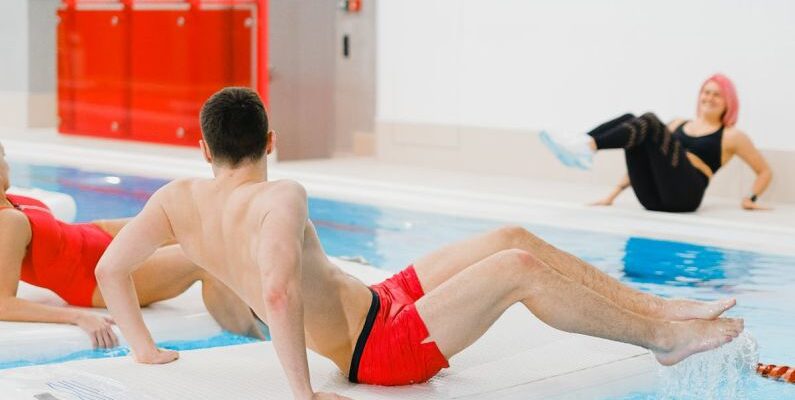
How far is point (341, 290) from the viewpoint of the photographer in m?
3.45

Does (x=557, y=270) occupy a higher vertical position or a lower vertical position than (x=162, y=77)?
lower

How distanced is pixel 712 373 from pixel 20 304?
2521 mm

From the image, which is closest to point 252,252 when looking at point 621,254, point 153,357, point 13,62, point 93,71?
point 153,357

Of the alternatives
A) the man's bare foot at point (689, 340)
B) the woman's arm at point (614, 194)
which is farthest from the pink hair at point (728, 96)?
the man's bare foot at point (689, 340)

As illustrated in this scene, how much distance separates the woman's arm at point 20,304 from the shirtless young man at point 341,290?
779 millimetres

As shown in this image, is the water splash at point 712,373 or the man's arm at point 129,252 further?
the water splash at point 712,373

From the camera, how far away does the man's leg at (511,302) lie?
338 cm

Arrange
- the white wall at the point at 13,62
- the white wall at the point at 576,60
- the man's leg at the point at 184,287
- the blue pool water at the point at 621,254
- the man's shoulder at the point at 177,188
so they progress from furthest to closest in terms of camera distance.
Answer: the white wall at the point at 13,62, the white wall at the point at 576,60, the blue pool water at the point at 621,254, the man's leg at the point at 184,287, the man's shoulder at the point at 177,188

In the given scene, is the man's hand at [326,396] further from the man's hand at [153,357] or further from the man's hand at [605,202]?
the man's hand at [605,202]

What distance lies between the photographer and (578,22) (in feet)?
34.1

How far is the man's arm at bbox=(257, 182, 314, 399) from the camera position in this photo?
305 cm

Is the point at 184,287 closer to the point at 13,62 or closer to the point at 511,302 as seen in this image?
the point at 511,302

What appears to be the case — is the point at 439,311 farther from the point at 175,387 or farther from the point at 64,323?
the point at 64,323

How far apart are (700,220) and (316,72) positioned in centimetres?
490
